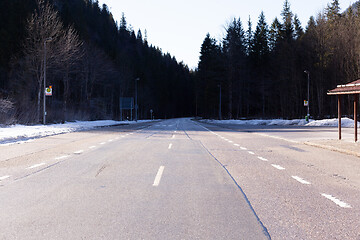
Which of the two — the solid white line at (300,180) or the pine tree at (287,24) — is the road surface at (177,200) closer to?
Answer: the solid white line at (300,180)

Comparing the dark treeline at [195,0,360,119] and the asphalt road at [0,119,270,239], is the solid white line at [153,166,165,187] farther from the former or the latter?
the dark treeline at [195,0,360,119]

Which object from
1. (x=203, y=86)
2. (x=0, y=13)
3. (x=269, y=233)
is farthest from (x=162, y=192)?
(x=203, y=86)

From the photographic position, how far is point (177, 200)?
17.5 ft

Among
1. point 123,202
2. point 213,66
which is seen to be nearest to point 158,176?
point 123,202

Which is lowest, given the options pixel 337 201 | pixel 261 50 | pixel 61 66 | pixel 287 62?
pixel 337 201

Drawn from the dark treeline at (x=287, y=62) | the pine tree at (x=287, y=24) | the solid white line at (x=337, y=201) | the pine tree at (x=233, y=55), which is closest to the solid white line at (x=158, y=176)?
the solid white line at (x=337, y=201)

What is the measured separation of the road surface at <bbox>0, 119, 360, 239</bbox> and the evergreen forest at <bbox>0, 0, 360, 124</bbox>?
2180 centimetres

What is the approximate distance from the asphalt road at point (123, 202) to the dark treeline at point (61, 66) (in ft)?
70.0

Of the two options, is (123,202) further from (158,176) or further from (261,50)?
(261,50)

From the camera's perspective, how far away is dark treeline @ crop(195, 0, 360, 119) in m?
44.1

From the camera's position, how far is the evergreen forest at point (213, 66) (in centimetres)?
3471

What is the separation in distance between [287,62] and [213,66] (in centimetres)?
1508

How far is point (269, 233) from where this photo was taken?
390 centimetres

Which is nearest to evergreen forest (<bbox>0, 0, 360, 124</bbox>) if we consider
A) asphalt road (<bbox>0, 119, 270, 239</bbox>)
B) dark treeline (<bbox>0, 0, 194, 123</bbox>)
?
dark treeline (<bbox>0, 0, 194, 123</bbox>)
